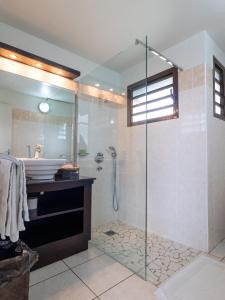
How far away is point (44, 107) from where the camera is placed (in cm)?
226

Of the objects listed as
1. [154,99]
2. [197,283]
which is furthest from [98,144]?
[197,283]

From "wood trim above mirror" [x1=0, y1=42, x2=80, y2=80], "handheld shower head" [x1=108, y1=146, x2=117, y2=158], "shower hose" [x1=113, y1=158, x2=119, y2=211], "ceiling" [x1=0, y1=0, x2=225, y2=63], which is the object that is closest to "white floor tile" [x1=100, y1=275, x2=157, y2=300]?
"shower hose" [x1=113, y1=158, x2=119, y2=211]

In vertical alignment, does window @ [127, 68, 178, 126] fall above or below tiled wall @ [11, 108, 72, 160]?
above

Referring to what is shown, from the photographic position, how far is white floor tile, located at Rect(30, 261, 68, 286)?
62.2 inches

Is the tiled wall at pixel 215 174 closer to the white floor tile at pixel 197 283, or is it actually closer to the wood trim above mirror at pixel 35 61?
the white floor tile at pixel 197 283

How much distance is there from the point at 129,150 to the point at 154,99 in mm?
821

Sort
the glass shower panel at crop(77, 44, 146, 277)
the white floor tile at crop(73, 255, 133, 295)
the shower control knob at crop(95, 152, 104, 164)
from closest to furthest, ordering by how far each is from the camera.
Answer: the white floor tile at crop(73, 255, 133, 295) < the glass shower panel at crop(77, 44, 146, 277) < the shower control knob at crop(95, 152, 104, 164)

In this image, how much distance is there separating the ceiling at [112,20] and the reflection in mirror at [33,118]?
59cm

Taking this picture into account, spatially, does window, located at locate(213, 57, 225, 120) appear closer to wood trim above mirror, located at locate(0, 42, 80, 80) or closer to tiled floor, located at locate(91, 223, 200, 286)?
tiled floor, located at locate(91, 223, 200, 286)

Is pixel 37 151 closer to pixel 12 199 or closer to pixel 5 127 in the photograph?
pixel 5 127

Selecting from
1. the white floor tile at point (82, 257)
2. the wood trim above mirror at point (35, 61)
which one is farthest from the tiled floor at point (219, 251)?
the wood trim above mirror at point (35, 61)

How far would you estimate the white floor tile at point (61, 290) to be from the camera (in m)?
1.38

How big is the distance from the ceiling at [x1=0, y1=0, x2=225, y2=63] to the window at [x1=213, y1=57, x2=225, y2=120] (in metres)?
0.30

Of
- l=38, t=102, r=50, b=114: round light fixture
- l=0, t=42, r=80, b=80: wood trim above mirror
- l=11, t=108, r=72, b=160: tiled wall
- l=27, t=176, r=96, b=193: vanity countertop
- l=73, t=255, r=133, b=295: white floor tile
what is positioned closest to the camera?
l=73, t=255, r=133, b=295: white floor tile
